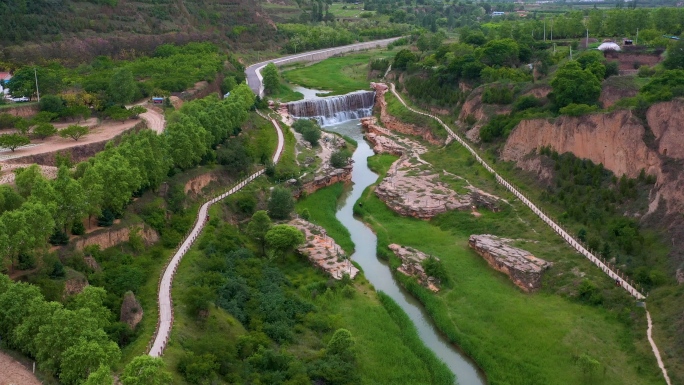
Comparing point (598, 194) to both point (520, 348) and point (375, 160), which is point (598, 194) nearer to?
point (520, 348)

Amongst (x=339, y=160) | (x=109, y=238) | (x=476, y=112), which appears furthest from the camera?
(x=476, y=112)

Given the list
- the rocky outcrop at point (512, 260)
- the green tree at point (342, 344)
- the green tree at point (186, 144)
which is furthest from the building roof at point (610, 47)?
the green tree at point (342, 344)

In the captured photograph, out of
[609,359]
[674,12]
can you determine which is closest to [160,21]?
[674,12]

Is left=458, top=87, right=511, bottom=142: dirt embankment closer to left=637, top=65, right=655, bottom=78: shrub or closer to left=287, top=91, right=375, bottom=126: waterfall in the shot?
left=637, top=65, right=655, bottom=78: shrub

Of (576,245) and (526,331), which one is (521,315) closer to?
(526,331)

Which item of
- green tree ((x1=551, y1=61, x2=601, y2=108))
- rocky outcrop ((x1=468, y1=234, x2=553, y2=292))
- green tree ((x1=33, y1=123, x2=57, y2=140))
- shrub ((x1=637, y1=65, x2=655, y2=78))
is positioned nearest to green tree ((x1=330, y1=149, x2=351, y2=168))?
green tree ((x1=551, y1=61, x2=601, y2=108))

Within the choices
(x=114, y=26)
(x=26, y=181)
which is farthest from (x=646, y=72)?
(x=114, y=26)

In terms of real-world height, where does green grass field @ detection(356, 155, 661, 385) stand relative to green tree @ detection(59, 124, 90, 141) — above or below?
below
